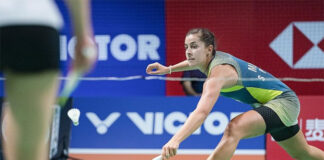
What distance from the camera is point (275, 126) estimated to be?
3.84m

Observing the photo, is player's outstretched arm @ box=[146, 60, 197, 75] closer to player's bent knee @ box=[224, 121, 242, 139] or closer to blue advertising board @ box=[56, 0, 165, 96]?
player's bent knee @ box=[224, 121, 242, 139]

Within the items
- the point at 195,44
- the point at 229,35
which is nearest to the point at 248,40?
the point at 229,35

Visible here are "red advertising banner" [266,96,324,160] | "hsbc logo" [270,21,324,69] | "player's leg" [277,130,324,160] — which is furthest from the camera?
"hsbc logo" [270,21,324,69]

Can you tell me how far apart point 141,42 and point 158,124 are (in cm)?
158

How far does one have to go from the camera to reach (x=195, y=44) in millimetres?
4000

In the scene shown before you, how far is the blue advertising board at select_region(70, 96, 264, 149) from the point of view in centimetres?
530

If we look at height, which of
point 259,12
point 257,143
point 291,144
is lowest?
point 257,143

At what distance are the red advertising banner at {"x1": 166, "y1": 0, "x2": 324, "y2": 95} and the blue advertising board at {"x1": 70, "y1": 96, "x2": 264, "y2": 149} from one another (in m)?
1.29

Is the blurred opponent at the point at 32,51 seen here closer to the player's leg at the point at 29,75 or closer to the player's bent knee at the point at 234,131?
the player's leg at the point at 29,75

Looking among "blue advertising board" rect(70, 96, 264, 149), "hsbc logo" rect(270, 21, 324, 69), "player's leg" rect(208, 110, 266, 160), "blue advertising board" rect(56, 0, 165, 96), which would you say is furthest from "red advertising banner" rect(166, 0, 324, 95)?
"player's leg" rect(208, 110, 266, 160)

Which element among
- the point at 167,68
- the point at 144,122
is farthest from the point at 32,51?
the point at 144,122

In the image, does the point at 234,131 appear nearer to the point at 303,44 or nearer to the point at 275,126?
the point at 275,126

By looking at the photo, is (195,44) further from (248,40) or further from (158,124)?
(248,40)

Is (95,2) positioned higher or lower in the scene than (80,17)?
lower
